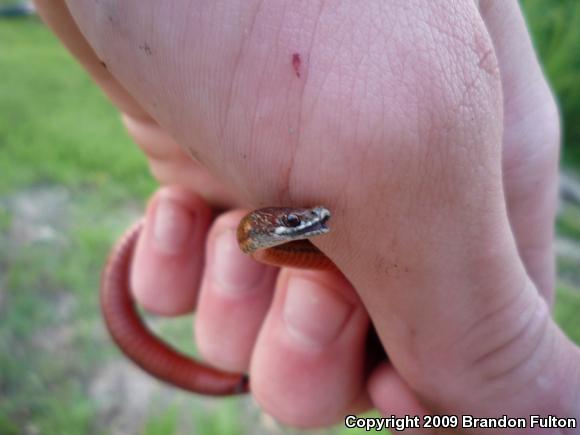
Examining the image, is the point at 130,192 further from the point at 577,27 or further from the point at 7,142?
the point at 577,27

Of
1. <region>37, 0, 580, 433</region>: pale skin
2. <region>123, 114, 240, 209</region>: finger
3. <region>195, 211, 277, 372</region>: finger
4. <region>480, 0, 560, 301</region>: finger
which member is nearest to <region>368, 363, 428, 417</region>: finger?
<region>37, 0, 580, 433</region>: pale skin

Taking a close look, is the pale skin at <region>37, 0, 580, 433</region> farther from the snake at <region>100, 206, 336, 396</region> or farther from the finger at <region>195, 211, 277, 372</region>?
the snake at <region>100, 206, 336, 396</region>

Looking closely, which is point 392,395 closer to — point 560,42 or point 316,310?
point 316,310

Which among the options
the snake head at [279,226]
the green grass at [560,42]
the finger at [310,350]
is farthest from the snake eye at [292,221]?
the green grass at [560,42]

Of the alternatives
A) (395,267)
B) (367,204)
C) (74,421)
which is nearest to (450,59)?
(367,204)

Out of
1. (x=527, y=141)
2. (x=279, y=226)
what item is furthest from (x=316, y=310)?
(x=527, y=141)
